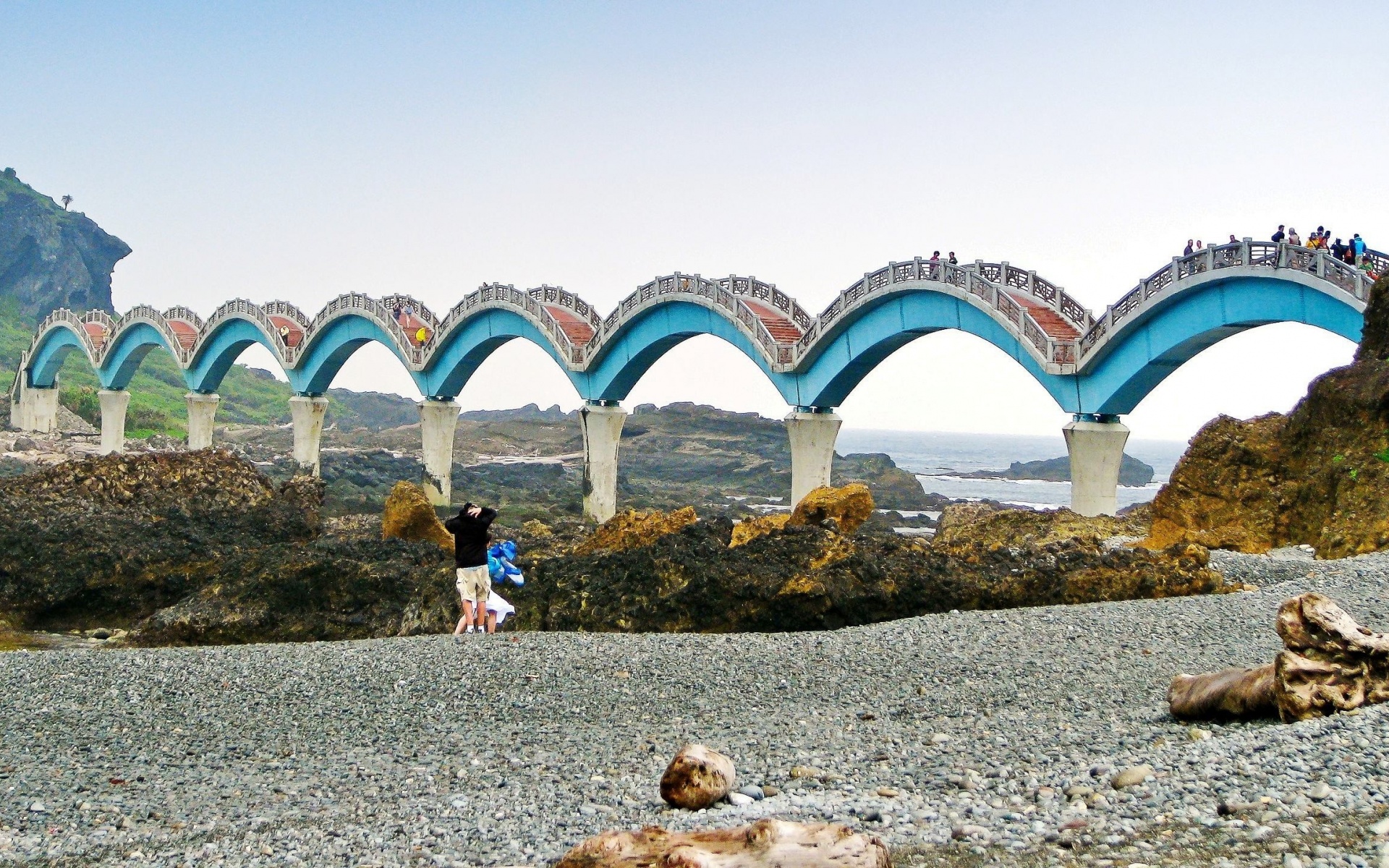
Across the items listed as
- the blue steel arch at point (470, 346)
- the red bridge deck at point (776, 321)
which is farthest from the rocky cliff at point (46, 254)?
the red bridge deck at point (776, 321)

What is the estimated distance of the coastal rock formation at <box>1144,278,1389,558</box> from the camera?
1547 centimetres

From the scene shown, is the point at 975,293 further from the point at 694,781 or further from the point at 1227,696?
the point at 694,781

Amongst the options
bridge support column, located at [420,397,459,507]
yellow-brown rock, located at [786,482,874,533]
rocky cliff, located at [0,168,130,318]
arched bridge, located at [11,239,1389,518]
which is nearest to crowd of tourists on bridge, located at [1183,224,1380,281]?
arched bridge, located at [11,239,1389,518]

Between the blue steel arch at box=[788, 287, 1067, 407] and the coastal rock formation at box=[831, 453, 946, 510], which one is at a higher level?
the blue steel arch at box=[788, 287, 1067, 407]

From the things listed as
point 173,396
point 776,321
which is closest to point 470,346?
point 776,321

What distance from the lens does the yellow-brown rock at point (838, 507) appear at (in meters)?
16.7

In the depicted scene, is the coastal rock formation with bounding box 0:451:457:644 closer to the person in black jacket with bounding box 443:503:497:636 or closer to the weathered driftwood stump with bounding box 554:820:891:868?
the person in black jacket with bounding box 443:503:497:636

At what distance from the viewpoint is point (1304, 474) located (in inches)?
700

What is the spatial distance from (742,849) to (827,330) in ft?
84.4

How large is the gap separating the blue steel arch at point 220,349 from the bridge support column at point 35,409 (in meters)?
22.8

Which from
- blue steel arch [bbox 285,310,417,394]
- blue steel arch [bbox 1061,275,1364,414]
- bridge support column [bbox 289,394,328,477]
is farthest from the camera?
bridge support column [bbox 289,394,328,477]

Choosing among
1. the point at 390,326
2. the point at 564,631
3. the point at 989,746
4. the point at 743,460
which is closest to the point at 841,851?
the point at 989,746

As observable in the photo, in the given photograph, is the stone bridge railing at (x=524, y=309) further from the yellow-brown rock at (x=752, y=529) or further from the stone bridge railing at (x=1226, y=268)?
the yellow-brown rock at (x=752, y=529)

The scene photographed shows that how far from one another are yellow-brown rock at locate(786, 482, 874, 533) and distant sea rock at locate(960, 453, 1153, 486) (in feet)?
274
